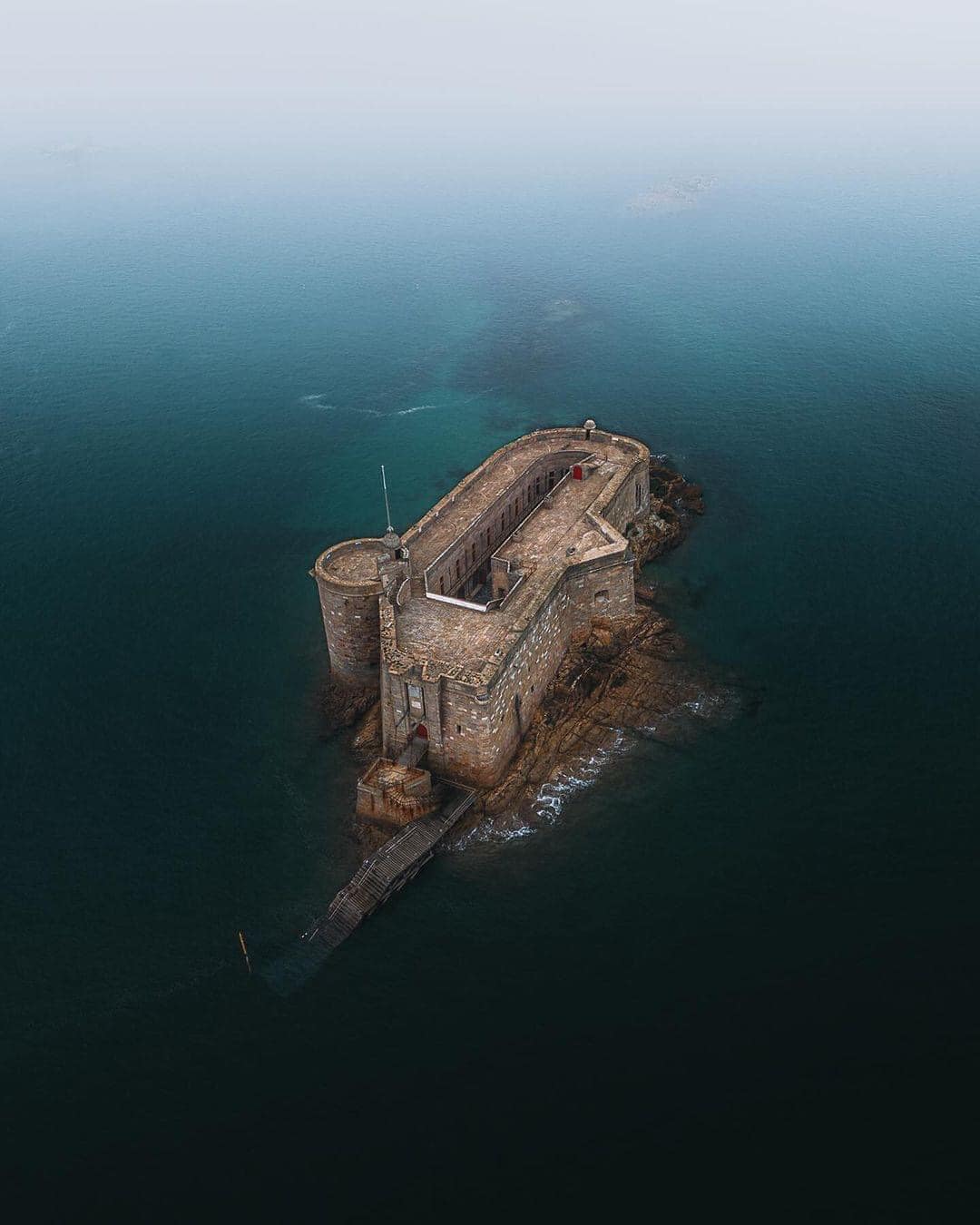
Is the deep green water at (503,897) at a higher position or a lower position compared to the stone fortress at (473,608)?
lower

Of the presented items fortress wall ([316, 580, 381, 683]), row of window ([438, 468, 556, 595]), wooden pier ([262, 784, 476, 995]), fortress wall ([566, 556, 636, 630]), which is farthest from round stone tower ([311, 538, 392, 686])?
fortress wall ([566, 556, 636, 630])

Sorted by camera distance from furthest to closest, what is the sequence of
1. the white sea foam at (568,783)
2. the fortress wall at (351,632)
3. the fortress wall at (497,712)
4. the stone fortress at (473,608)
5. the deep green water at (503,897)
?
the fortress wall at (351,632), the white sea foam at (568,783), the stone fortress at (473,608), the fortress wall at (497,712), the deep green water at (503,897)

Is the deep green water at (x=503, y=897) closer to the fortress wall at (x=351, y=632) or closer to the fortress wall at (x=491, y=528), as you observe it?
the fortress wall at (x=351, y=632)

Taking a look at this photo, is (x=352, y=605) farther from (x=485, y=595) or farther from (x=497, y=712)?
(x=485, y=595)

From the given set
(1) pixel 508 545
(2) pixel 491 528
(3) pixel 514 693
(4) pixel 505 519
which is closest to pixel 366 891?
(3) pixel 514 693

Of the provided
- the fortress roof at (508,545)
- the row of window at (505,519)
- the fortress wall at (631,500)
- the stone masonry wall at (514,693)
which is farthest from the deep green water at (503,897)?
the row of window at (505,519)

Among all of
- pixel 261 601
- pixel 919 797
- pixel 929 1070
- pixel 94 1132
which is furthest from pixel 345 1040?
pixel 261 601

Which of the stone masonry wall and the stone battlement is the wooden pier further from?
the stone battlement
